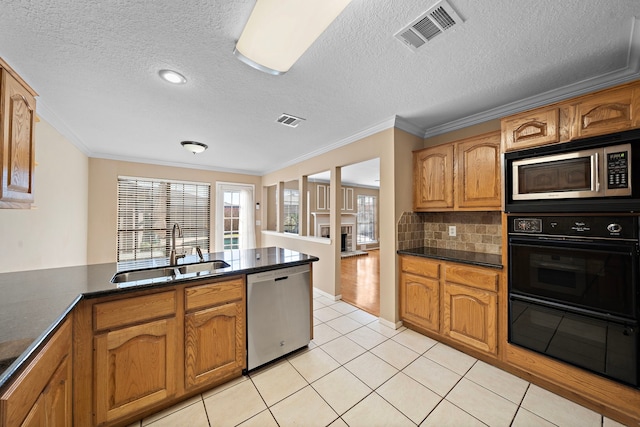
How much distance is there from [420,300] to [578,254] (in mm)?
1367

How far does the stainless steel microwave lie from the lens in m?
1.55

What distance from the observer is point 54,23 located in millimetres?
1335

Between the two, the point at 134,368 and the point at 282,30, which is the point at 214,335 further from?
the point at 282,30

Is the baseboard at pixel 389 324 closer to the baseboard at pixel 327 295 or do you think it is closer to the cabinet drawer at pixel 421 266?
the cabinet drawer at pixel 421 266

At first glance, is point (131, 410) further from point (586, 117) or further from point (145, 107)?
point (586, 117)

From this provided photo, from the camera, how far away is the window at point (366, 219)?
8.67m

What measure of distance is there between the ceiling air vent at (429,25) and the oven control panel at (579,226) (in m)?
1.60

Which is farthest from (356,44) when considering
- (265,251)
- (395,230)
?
(265,251)

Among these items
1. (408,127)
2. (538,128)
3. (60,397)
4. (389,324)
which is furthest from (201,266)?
(538,128)

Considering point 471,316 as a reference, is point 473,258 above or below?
above

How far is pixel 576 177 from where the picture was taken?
5.73 feet

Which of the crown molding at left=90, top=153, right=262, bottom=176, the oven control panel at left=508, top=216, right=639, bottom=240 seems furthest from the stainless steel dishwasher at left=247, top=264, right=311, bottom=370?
the crown molding at left=90, top=153, right=262, bottom=176

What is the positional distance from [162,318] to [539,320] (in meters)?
2.83

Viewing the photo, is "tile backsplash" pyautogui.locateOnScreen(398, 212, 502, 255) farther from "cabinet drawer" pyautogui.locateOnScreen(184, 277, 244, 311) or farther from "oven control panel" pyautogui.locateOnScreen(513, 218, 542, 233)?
"cabinet drawer" pyautogui.locateOnScreen(184, 277, 244, 311)
